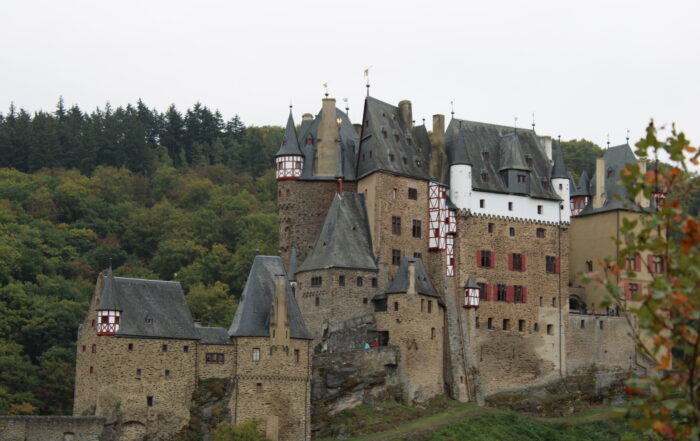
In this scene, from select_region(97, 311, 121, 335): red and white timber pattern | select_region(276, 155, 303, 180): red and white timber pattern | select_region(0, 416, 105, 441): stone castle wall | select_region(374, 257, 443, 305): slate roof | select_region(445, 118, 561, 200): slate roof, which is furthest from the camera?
select_region(445, 118, 561, 200): slate roof

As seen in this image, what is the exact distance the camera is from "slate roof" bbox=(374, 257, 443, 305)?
2261 inches

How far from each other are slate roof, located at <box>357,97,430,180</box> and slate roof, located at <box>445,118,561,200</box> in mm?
2017

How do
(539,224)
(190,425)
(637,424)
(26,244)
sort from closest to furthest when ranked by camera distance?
(637,424) < (190,425) < (539,224) < (26,244)

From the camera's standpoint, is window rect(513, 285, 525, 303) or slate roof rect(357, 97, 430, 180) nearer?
slate roof rect(357, 97, 430, 180)

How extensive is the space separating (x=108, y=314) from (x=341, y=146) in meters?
17.7

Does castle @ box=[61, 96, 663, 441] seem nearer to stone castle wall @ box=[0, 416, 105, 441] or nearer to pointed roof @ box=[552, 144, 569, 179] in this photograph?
pointed roof @ box=[552, 144, 569, 179]

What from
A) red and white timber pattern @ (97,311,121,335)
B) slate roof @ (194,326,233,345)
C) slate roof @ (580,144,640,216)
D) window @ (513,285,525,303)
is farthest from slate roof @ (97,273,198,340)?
slate roof @ (580,144,640,216)

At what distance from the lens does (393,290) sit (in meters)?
57.4

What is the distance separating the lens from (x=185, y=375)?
Result: 52.8m

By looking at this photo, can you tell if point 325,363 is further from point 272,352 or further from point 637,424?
point 637,424

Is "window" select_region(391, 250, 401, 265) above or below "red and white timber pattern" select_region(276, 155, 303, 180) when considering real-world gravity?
below

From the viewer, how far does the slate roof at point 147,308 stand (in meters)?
52.1

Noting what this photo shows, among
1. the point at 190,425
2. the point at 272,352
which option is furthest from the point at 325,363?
the point at 190,425

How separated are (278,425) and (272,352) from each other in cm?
326
